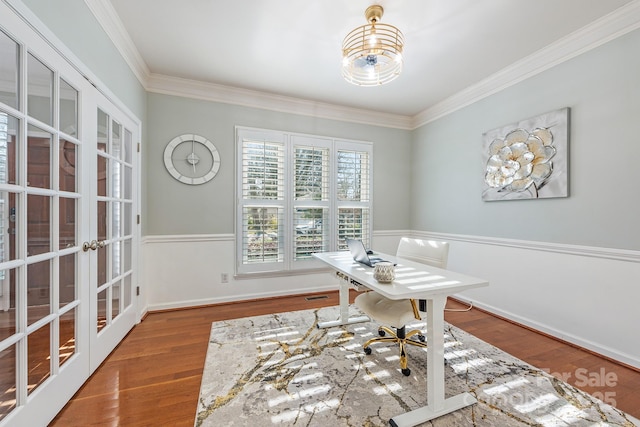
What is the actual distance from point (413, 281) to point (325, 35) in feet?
6.87

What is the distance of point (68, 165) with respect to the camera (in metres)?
1.58

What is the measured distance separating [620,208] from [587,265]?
1.66 ft

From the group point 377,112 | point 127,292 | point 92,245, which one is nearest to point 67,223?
point 92,245

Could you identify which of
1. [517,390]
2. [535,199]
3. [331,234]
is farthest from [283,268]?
[535,199]

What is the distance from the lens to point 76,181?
1645 mm

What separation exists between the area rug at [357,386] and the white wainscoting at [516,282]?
2.40 ft

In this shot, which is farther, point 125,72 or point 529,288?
point 529,288

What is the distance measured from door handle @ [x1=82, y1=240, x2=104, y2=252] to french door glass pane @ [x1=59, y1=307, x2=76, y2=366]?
0.38 m

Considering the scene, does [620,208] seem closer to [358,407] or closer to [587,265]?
[587,265]

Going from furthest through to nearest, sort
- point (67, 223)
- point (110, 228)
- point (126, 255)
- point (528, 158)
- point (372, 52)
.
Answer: point (528, 158) < point (126, 255) < point (110, 228) < point (372, 52) < point (67, 223)

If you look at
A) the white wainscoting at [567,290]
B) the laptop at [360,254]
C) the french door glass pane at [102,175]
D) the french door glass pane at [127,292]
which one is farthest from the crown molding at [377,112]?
the laptop at [360,254]

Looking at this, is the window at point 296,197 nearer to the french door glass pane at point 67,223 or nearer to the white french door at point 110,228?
the white french door at point 110,228

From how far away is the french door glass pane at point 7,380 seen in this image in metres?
1.14

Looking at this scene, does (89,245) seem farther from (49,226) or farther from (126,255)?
(126,255)
